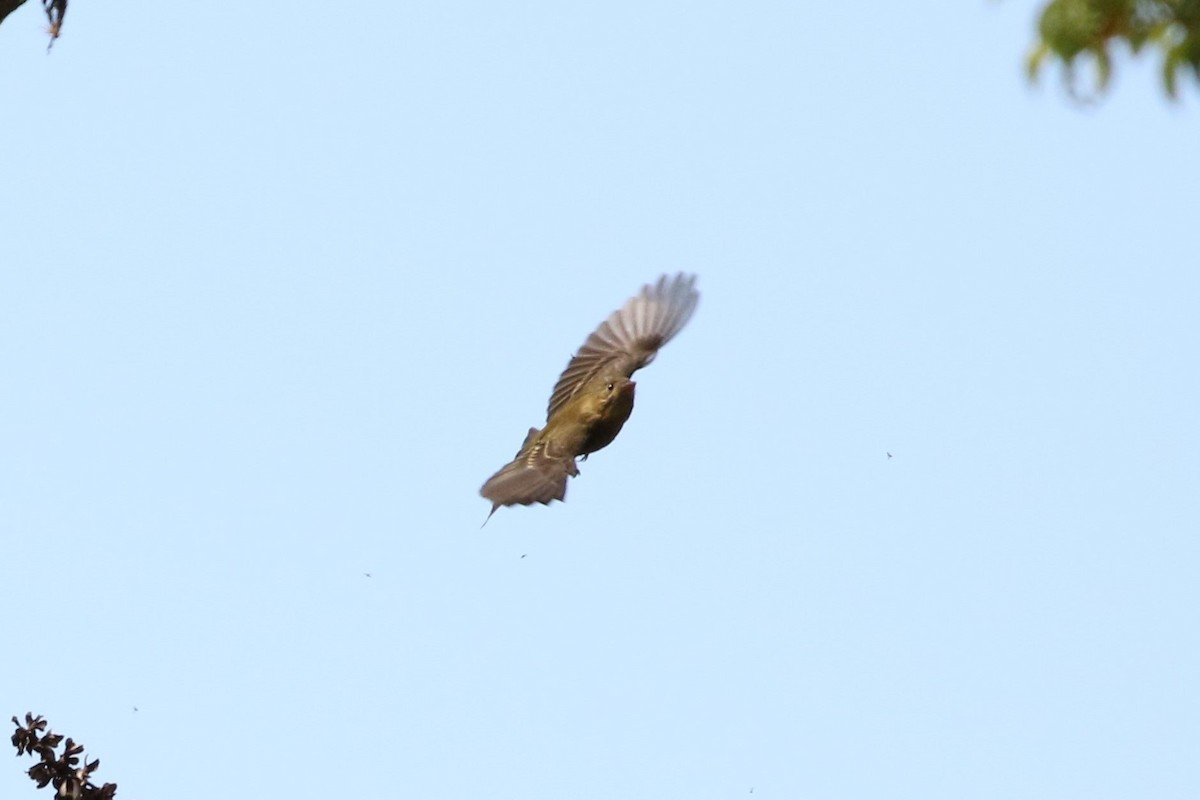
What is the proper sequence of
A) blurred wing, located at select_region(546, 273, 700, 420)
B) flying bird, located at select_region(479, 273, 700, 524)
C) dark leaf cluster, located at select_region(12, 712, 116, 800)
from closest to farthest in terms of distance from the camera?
1. dark leaf cluster, located at select_region(12, 712, 116, 800)
2. flying bird, located at select_region(479, 273, 700, 524)
3. blurred wing, located at select_region(546, 273, 700, 420)

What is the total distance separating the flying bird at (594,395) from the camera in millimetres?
9859

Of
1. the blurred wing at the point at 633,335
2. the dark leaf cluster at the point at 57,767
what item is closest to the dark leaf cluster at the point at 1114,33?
the dark leaf cluster at the point at 57,767

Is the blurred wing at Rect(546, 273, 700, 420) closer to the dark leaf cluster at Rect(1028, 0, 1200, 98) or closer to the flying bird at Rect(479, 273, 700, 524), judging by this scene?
the flying bird at Rect(479, 273, 700, 524)

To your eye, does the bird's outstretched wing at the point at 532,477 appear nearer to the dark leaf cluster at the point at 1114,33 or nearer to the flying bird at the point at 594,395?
the flying bird at the point at 594,395

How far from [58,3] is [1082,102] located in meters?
4.36

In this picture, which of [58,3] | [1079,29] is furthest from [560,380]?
[1079,29]

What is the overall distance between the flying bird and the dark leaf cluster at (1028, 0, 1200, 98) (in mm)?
7611

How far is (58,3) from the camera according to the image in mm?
5281

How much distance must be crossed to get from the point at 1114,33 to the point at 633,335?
1071 cm

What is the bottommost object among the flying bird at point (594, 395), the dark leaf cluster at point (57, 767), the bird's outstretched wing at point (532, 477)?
the dark leaf cluster at point (57, 767)

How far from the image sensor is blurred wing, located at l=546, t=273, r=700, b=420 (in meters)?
12.0

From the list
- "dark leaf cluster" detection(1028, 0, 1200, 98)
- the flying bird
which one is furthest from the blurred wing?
"dark leaf cluster" detection(1028, 0, 1200, 98)

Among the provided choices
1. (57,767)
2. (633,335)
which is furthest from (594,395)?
(57,767)

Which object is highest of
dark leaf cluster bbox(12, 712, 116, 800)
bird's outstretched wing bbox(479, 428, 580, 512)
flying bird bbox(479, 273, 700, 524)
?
flying bird bbox(479, 273, 700, 524)
